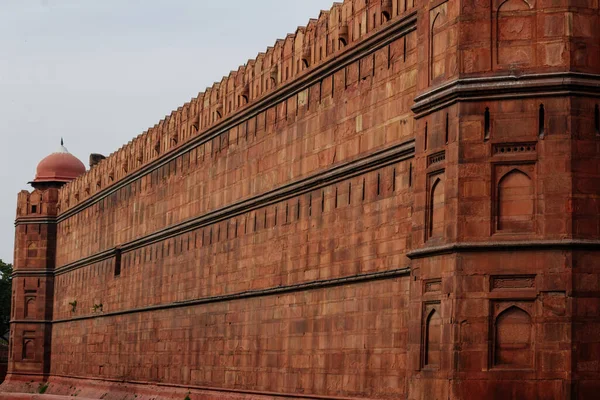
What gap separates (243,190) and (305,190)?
375cm

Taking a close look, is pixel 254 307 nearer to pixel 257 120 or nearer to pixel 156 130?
pixel 257 120

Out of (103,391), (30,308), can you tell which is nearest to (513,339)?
(103,391)

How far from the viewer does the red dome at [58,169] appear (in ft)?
156

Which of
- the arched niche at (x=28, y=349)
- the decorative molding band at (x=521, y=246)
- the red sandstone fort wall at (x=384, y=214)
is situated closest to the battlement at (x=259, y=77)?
the red sandstone fort wall at (x=384, y=214)

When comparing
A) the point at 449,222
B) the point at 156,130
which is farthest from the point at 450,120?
the point at 156,130

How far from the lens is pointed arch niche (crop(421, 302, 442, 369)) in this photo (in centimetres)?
1691

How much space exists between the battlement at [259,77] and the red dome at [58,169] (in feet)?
22.8

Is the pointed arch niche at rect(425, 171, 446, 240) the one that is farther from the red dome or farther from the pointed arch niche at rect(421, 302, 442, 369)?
the red dome

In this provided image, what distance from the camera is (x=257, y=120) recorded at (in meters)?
27.1

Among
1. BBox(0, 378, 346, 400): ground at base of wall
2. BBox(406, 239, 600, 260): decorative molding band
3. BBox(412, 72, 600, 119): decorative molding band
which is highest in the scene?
BBox(412, 72, 600, 119): decorative molding band

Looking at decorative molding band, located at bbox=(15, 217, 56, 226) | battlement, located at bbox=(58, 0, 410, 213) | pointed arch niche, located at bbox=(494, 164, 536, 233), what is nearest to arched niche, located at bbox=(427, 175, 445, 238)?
pointed arch niche, located at bbox=(494, 164, 536, 233)

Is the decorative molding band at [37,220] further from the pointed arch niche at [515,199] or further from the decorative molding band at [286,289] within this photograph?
the pointed arch niche at [515,199]

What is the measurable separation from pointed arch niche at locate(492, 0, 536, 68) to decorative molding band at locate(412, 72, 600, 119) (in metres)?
0.22

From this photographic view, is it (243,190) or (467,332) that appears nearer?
(467,332)
